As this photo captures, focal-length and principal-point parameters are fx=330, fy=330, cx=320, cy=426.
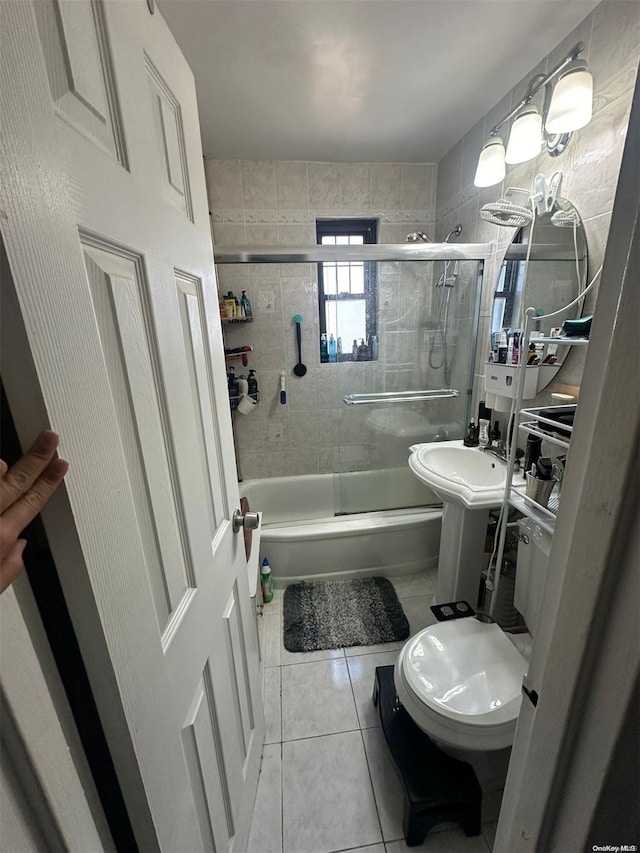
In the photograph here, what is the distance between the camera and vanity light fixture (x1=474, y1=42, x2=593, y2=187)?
1084mm

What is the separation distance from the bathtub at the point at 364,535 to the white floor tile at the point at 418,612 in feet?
0.70

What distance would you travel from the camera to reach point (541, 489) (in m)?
1.14

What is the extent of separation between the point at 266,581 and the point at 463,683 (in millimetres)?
1158

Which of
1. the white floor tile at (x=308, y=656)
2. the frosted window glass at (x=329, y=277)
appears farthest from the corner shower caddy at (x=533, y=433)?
the frosted window glass at (x=329, y=277)

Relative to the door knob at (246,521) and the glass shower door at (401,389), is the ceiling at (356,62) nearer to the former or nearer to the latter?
the glass shower door at (401,389)

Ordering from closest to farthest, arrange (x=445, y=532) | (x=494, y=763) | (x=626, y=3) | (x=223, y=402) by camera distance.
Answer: (x=223, y=402) < (x=626, y=3) < (x=494, y=763) < (x=445, y=532)

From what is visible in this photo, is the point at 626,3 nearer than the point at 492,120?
Yes

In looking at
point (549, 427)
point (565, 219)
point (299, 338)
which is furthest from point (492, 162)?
point (299, 338)

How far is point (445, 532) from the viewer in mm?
1646

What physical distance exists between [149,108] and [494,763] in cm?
200

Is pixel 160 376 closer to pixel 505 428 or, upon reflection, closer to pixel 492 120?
pixel 505 428

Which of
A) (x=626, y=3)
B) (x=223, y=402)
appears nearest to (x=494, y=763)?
(x=223, y=402)

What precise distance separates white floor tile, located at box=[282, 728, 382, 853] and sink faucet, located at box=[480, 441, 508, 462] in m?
1.34

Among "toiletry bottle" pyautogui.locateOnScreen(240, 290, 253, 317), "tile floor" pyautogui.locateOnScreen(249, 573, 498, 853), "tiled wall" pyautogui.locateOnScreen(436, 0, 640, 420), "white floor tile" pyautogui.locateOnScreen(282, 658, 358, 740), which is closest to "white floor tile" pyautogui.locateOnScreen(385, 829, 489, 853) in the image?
"tile floor" pyautogui.locateOnScreen(249, 573, 498, 853)
